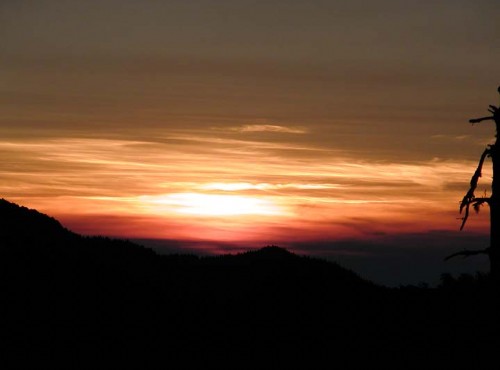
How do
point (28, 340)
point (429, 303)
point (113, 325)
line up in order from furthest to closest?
1. point (429, 303)
2. point (113, 325)
3. point (28, 340)

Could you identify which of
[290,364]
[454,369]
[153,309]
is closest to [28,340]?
[153,309]

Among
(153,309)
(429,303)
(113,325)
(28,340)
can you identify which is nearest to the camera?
(28,340)

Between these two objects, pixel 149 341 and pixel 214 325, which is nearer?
pixel 149 341

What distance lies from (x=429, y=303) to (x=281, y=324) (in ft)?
26.8

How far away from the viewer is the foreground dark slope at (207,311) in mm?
34188

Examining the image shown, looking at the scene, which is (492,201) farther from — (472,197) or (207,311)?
(207,311)

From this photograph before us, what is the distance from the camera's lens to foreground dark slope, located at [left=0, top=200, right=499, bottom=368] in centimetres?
3419

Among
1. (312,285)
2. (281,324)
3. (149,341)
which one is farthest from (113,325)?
(312,285)

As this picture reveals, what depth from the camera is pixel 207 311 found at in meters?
38.8

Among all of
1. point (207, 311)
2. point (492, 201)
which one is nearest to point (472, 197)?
point (492, 201)

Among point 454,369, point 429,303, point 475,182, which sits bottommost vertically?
point 454,369

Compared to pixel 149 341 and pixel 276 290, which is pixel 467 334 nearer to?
pixel 276 290

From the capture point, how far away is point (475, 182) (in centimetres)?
3506

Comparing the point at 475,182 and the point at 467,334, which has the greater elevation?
the point at 475,182
